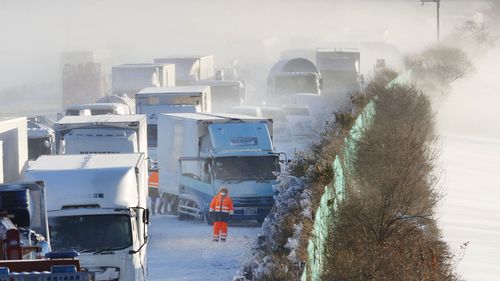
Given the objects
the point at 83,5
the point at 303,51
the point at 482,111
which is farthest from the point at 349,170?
the point at 83,5

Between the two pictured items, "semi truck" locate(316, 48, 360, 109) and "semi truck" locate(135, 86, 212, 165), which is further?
"semi truck" locate(316, 48, 360, 109)

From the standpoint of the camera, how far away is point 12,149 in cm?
1983

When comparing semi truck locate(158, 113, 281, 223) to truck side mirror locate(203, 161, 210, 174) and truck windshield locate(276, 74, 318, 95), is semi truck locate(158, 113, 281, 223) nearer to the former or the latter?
truck side mirror locate(203, 161, 210, 174)

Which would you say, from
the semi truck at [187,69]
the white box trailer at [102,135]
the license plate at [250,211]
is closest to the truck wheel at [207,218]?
the license plate at [250,211]

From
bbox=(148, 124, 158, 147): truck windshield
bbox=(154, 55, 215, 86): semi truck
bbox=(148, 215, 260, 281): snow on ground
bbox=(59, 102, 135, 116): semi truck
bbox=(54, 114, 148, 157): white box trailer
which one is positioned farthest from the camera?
bbox=(154, 55, 215, 86): semi truck

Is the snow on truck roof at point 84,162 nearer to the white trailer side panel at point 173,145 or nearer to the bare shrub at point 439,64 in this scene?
the white trailer side panel at point 173,145

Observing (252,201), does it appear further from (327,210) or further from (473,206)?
(327,210)

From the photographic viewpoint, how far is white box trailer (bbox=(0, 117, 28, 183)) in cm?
1878

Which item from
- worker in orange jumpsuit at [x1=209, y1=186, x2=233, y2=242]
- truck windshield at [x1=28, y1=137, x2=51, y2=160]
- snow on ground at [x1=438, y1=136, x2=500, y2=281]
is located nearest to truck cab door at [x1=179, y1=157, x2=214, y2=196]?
worker in orange jumpsuit at [x1=209, y1=186, x2=233, y2=242]

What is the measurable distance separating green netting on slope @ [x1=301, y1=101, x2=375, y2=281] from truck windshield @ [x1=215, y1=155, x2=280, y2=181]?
6.77 feet

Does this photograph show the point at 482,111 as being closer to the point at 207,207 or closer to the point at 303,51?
the point at 303,51

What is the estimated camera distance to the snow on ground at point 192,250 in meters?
22.3

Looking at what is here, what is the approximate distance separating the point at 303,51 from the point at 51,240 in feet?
266

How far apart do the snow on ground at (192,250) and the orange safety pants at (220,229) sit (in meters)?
0.19
